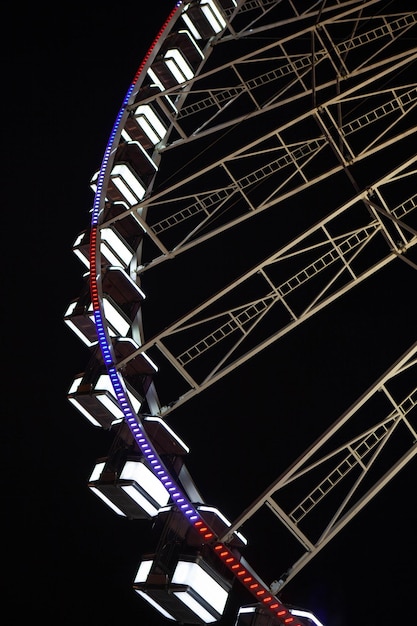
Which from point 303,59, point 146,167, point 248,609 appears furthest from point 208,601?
point 303,59

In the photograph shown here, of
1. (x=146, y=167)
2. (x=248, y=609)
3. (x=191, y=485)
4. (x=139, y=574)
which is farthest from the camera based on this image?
(x=146, y=167)

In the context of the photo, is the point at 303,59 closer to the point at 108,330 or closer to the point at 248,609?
the point at 108,330

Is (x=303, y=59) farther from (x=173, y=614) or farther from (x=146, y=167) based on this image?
(x=173, y=614)

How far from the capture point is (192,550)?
938 cm

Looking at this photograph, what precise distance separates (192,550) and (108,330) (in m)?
3.65

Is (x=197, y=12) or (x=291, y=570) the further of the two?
(x=197, y=12)

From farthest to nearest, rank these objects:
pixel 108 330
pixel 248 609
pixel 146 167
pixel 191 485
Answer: pixel 146 167
pixel 108 330
pixel 191 485
pixel 248 609

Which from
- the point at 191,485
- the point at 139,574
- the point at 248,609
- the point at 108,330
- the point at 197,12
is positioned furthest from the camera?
the point at 197,12

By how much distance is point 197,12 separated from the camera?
16.6 meters

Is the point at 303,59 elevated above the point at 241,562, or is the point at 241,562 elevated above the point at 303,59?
the point at 303,59

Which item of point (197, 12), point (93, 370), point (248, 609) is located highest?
point (197, 12)

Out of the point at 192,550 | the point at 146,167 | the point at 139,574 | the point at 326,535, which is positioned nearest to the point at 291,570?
the point at 326,535

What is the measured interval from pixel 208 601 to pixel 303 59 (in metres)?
9.68

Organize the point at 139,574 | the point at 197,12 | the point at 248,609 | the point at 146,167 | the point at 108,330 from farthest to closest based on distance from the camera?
the point at 197,12 → the point at 146,167 → the point at 108,330 → the point at 139,574 → the point at 248,609
